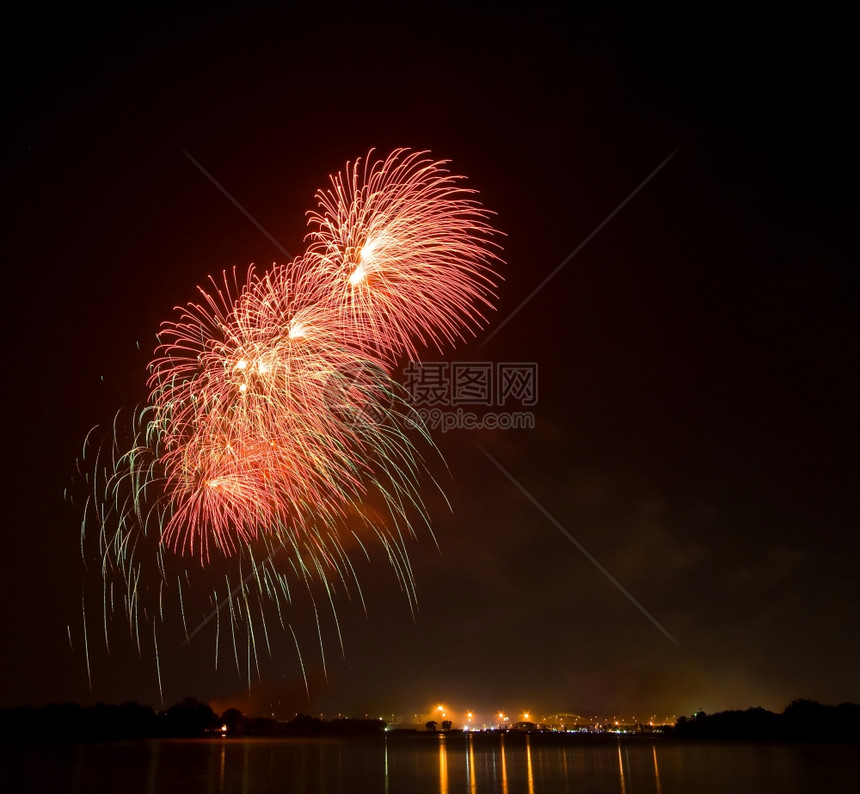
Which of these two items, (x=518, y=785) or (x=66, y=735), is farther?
(x=66, y=735)

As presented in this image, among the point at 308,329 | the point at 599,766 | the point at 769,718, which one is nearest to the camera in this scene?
the point at 308,329

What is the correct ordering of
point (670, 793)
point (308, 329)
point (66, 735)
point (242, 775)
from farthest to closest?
point (66, 735), point (242, 775), point (670, 793), point (308, 329)

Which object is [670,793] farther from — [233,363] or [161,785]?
[233,363]

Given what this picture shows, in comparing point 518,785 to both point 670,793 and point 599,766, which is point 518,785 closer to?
point 670,793

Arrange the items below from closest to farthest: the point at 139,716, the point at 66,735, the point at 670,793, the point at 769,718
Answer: the point at 670,793
the point at 66,735
the point at 769,718
the point at 139,716

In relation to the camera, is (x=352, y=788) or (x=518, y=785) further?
(x=518, y=785)

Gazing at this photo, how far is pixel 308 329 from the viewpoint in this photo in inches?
1019

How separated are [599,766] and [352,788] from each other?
21.3 meters

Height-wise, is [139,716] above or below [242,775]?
above

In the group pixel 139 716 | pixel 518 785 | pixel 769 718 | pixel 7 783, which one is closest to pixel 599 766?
pixel 518 785

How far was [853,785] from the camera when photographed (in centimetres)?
3272

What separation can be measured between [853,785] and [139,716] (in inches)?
3788

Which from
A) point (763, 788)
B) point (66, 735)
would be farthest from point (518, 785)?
point (66, 735)

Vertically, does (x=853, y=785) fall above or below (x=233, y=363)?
below
